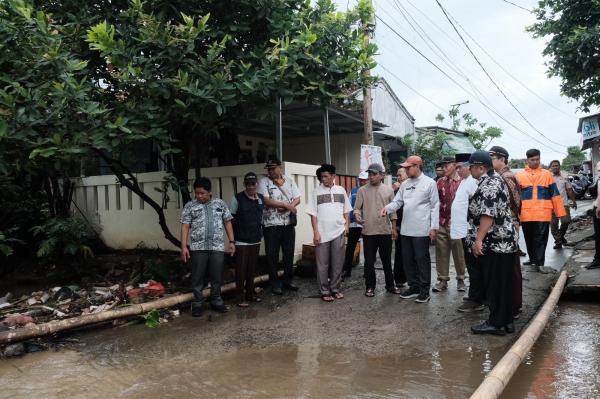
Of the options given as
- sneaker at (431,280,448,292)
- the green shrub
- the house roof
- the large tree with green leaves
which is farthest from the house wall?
sneaker at (431,280,448,292)

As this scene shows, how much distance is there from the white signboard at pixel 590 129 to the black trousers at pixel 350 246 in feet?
55.9

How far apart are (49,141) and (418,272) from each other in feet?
15.2

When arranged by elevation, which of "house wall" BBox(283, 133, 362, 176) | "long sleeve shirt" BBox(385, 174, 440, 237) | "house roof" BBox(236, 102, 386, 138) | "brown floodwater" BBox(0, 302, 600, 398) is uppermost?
"house roof" BBox(236, 102, 386, 138)

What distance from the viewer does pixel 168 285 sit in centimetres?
717

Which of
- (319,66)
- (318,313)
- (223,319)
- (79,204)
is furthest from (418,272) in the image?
(79,204)

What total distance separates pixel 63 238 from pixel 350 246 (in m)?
4.98

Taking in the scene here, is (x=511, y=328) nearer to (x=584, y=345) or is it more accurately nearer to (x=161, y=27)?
(x=584, y=345)

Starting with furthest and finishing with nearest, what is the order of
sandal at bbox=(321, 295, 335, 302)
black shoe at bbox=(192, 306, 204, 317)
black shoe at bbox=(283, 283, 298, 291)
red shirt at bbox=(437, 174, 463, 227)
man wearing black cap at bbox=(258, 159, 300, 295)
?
black shoe at bbox=(283, 283, 298, 291) → man wearing black cap at bbox=(258, 159, 300, 295) → red shirt at bbox=(437, 174, 463, 227) → sandal at bbox=(321, 295, 335, 302) → black shoe at bbox=(192, 306, 204, 317)

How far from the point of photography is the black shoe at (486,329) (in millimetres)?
4680

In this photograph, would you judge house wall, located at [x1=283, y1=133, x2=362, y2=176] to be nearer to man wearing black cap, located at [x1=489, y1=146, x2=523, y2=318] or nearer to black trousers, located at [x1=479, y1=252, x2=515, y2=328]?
man wearing black cap, located at [x1=489, y1=146, x2=523, y2=318]

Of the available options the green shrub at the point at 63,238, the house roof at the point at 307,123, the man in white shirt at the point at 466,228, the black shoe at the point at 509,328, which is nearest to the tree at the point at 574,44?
the house roof at the point at 307,123

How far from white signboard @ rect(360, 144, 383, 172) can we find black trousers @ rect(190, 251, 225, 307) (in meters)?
4.28

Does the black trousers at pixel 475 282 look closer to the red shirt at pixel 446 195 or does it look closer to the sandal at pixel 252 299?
the red shirt at pixel 446 195

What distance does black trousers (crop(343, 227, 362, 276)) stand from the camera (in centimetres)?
759
